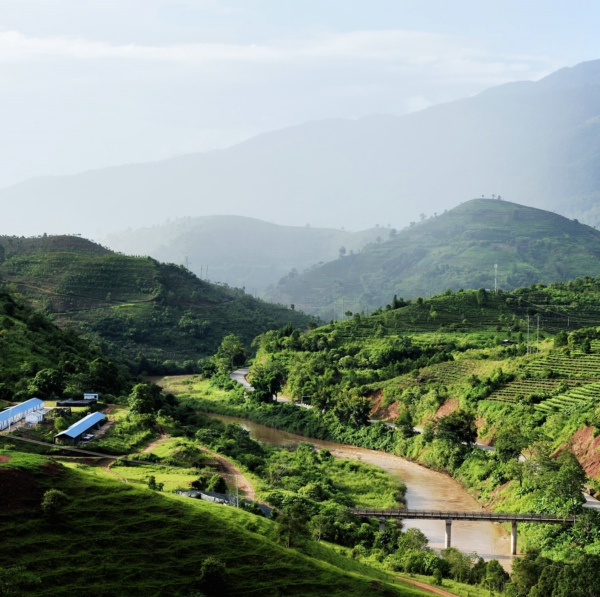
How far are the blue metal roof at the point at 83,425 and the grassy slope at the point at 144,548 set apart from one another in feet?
44.4

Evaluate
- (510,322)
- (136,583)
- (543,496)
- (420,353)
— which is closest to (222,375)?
(420,353)

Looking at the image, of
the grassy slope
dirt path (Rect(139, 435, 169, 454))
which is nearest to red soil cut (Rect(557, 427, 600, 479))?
the grassy slope

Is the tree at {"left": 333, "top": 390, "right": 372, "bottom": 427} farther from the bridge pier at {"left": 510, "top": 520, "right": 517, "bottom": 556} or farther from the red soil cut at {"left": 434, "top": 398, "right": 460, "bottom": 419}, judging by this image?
the bridge pier at {"left": 510, "top": 520, "right": 517, "bottom": 556}

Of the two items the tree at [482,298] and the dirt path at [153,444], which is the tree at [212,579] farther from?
the tree at [482,298]

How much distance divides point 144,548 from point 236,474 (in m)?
20.6

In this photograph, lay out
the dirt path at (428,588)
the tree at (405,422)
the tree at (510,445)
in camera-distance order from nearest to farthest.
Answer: the dirt path at (428,588)
the tree at (510,445)
the tree at (405,422)

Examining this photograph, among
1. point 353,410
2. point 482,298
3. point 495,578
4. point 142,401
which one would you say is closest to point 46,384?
point 142,401

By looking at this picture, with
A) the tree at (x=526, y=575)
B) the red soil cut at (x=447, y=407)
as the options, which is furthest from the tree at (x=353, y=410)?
the tree at (x=526, y=575)

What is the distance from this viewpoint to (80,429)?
5081 cm

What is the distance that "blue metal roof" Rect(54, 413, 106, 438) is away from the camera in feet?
163

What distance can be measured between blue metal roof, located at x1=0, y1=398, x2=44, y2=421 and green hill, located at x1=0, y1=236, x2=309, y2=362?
54.9 m

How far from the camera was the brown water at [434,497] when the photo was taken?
1838 inches

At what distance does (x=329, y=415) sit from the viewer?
79.5 m

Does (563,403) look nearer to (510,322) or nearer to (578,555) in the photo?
(578,555)
